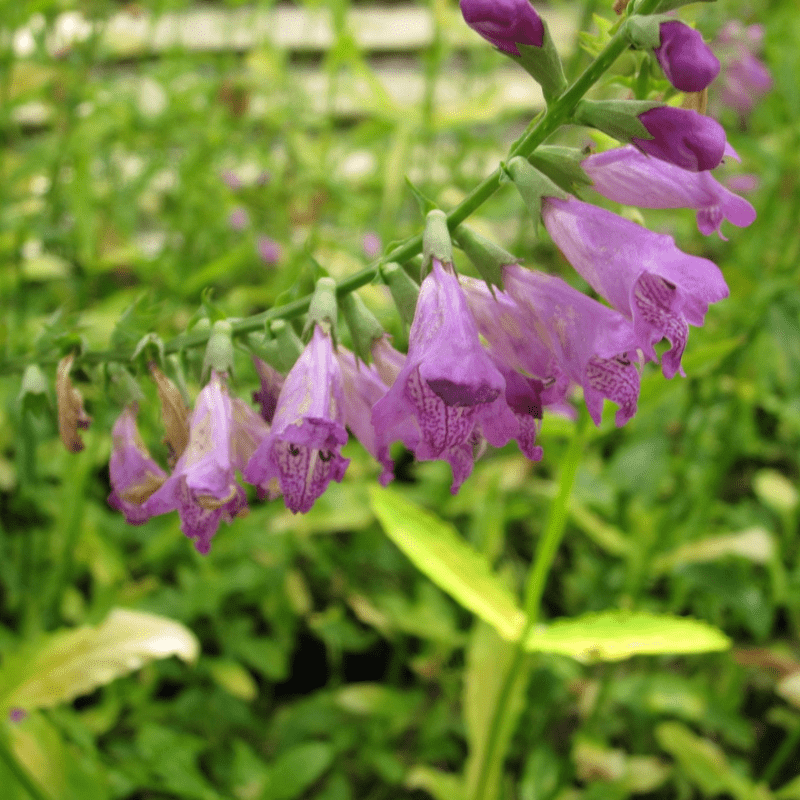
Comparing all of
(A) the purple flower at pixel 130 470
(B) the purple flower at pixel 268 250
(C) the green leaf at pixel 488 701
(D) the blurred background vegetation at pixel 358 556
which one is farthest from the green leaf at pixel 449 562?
(B) the purple flower at pixel 268 250

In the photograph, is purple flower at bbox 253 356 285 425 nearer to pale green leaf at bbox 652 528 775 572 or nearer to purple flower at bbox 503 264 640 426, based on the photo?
purple flower at bbox 503 264 640 426

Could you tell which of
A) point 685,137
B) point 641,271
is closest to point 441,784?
point 641,271

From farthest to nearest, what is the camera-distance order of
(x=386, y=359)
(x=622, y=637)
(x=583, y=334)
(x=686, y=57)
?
1. (x=622, y=637)
2. (x=386, y=359)
3. (x=583, y=334)
4. (x=686, y=57)

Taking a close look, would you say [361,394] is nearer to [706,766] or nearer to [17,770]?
[17,770]

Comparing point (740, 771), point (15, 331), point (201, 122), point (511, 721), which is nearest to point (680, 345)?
point (511, 721)

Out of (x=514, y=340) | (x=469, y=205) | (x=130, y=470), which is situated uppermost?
(x=469, y=205)

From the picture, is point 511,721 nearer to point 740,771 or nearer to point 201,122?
point 740,771
